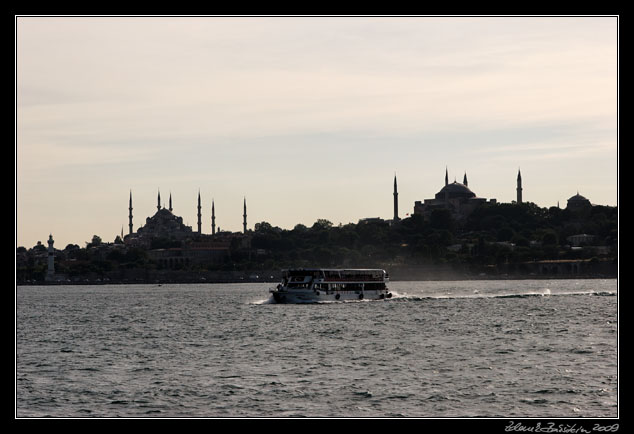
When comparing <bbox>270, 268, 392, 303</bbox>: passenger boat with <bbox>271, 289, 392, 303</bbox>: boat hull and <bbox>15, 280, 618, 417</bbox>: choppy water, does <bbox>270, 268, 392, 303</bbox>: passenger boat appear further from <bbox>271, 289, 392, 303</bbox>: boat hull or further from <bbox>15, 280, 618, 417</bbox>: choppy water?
<bbox>15, 280, 618, 417</bbox>: choppy water

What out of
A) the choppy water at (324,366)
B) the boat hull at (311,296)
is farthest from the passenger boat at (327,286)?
the choppy water at (324,366)

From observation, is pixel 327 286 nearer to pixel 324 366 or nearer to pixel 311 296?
pixel 311 296

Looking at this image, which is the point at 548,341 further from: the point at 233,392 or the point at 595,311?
the point at 595,311

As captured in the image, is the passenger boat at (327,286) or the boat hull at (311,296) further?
the passenger boat at (327,286)

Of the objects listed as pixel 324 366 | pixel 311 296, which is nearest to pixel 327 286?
pixel 311 296

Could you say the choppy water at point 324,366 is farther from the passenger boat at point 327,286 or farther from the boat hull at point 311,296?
the passenger boat at point 327,286
